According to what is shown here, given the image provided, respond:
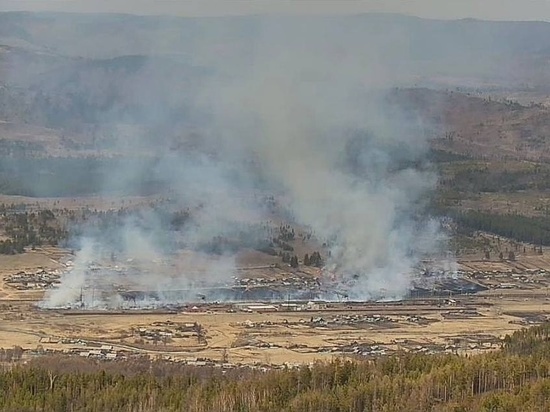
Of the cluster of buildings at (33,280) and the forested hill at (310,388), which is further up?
the cluster of buildings at (33,280)

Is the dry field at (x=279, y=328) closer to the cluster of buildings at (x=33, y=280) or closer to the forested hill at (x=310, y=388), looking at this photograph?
the cluster of buildings at (x=33, y=280)

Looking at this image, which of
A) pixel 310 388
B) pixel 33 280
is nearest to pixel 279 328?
pixel 33 280

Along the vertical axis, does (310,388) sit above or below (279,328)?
below

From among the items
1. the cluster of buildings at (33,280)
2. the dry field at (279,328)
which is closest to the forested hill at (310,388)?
the dry field at (279,328)

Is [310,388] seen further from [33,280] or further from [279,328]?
[33,280]

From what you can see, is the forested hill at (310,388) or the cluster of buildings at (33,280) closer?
the forested hill at (310,388)

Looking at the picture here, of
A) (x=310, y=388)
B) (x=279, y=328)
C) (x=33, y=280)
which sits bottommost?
(x=310, y=388)

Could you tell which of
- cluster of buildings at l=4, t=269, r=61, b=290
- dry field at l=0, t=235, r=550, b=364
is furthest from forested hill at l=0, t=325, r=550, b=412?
cluster of buildings at l=4, t=269, r=61, b=290

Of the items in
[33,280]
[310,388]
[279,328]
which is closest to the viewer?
[310,388]

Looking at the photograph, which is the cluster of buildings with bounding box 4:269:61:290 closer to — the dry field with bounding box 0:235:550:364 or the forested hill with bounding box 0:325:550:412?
the dry field with bounding box 0:235:550:364
